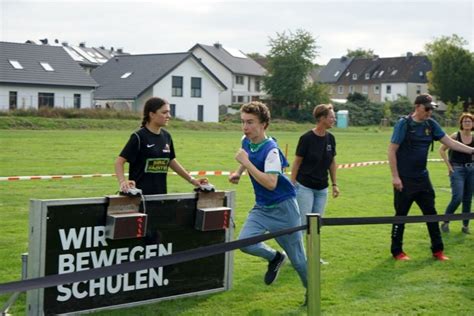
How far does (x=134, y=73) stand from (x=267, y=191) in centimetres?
6548

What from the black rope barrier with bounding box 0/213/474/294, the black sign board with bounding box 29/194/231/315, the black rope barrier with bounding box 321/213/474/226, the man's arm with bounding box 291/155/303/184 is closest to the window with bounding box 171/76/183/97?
the man's arm with bounding box 291/155/303/184

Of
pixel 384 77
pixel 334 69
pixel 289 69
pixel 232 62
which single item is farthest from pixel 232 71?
pixel 334 69

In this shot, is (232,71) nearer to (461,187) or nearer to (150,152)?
(461,187)

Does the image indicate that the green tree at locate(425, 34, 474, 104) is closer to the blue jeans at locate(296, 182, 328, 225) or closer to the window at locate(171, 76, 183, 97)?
the window at locate(171, 76, 183, 97)

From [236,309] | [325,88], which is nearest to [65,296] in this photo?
[236,309]

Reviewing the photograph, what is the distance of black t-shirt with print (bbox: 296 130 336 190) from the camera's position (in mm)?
8336

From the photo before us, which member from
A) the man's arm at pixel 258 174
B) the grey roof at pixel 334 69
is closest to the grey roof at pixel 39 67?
the man's arm at pixel 258 174

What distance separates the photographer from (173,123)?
49.2 meters

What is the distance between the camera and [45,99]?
204ft

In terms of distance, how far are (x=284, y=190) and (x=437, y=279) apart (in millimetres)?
2602

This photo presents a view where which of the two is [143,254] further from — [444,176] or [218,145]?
[218,145]

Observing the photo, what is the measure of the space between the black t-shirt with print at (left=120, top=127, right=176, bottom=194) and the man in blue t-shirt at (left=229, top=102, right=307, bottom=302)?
2.33ft

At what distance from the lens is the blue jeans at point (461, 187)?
10688 mm

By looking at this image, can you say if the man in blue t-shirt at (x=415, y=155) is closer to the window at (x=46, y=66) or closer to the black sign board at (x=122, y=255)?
the black sign board at (x=122, y=255)
